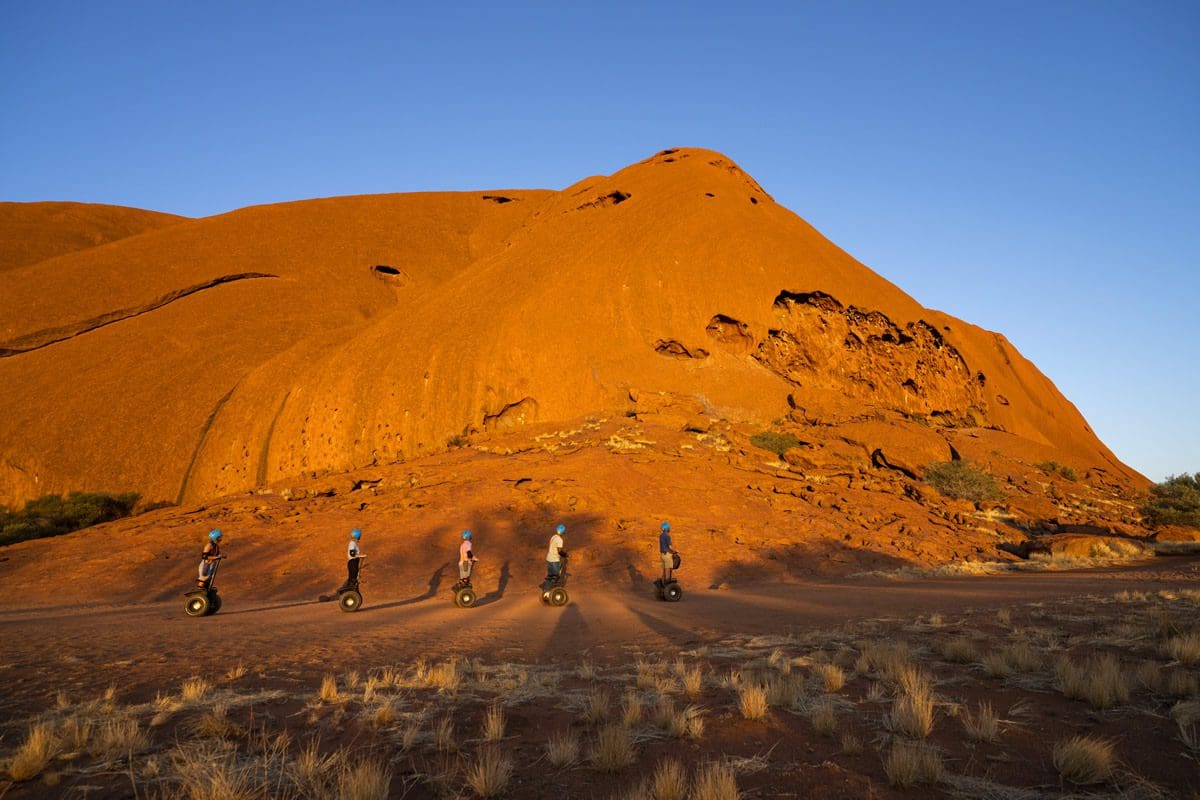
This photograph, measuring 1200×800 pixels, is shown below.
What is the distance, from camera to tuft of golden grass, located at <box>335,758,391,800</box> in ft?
12.4

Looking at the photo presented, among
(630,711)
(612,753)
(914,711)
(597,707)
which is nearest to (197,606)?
(597,707)

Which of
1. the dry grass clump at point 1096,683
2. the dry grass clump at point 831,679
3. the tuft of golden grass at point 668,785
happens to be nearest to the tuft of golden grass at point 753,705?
the dry grass clump at point 831,679

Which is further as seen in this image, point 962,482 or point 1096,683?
point 962,482

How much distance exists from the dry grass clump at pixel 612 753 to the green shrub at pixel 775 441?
24.8 meters

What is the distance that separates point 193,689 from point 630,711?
4.26m

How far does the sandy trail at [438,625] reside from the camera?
7.59m

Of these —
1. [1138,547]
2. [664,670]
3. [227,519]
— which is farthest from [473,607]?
[1138,547]

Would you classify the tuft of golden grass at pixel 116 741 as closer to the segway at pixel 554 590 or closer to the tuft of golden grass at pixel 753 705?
the tuft of golden grass at pixel 753 705

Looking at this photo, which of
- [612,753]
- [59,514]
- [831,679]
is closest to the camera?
[612,753]

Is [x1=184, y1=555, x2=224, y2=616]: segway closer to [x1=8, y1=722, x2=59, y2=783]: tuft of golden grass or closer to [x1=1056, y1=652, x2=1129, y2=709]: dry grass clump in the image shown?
[x1=8, y1=722, x2=59, y2=783]: tuft of golden grass

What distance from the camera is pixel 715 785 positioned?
392 cm

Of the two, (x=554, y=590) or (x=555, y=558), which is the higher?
(x=555, y=558)

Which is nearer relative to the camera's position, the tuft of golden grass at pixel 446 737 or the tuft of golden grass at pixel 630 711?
the tuft of golden grass at pixel 446 737

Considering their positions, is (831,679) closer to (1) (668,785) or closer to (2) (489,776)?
(1) (668,785)
